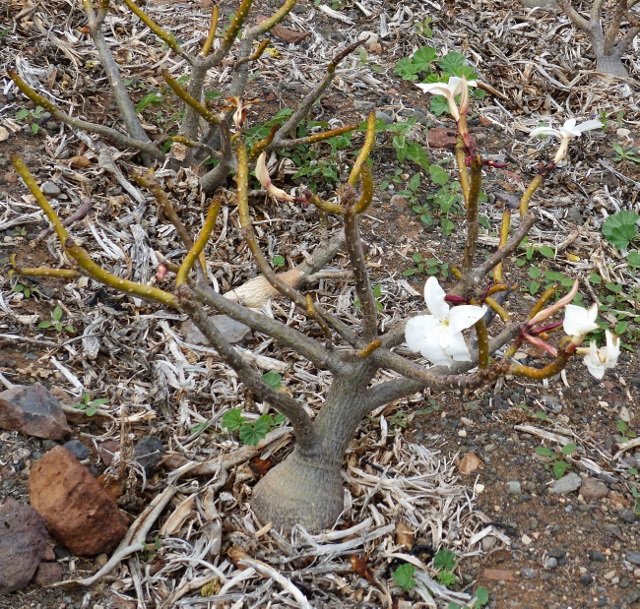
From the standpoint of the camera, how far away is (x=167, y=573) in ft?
8.75

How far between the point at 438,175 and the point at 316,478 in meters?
1.97

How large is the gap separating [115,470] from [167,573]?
15.5 inches

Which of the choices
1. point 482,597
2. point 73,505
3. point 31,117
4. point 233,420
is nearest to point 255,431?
point 233,420

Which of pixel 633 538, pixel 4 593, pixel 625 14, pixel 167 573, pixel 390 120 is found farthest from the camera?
pixel 625 14

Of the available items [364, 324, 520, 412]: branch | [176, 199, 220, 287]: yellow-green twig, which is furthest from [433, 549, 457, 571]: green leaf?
[176, 199, 220, 287]: yellow-green twig

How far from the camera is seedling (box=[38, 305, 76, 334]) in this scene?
3.32 m

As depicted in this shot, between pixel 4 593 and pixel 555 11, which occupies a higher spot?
pixel 555 11

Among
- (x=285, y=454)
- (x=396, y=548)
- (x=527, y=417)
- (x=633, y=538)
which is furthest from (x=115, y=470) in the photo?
(x=633, y=538)

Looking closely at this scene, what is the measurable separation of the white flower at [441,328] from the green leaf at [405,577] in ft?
3.41

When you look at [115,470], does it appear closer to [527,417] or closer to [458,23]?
[527,417]

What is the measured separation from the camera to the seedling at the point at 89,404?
2.97 m

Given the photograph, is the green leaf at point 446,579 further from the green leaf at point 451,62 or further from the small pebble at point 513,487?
the green leaf at point 451,62

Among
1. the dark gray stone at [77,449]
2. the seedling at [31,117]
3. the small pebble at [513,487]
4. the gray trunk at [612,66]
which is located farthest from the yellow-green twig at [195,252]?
the gray trunk at [612,66]

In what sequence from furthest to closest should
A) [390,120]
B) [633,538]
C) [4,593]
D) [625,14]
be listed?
1. [625,14]
2. [390,120]
3. [633,538]
4. [4,593]
